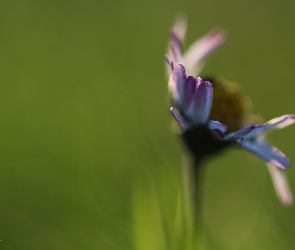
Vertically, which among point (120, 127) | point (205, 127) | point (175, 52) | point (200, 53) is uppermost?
point (120, 127)

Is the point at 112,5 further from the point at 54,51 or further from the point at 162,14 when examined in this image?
the point at 54,51

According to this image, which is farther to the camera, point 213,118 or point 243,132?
point 213,118

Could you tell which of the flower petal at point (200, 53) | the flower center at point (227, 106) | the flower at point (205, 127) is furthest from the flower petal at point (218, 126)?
the flower petal at point (200, 53)

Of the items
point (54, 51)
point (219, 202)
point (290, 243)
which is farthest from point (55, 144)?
point (54, 51)

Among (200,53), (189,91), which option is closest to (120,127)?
(200,53)

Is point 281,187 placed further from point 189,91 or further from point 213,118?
point 189,91

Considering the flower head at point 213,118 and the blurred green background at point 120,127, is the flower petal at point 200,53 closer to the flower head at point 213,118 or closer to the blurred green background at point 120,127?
the flower head at point 213,118

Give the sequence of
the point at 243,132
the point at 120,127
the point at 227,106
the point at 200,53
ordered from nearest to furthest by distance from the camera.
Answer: the point at 243,132
the point at 227,106
the point at 200,53
the point at 120,127

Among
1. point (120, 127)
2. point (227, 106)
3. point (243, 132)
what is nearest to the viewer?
point (243, 132)
